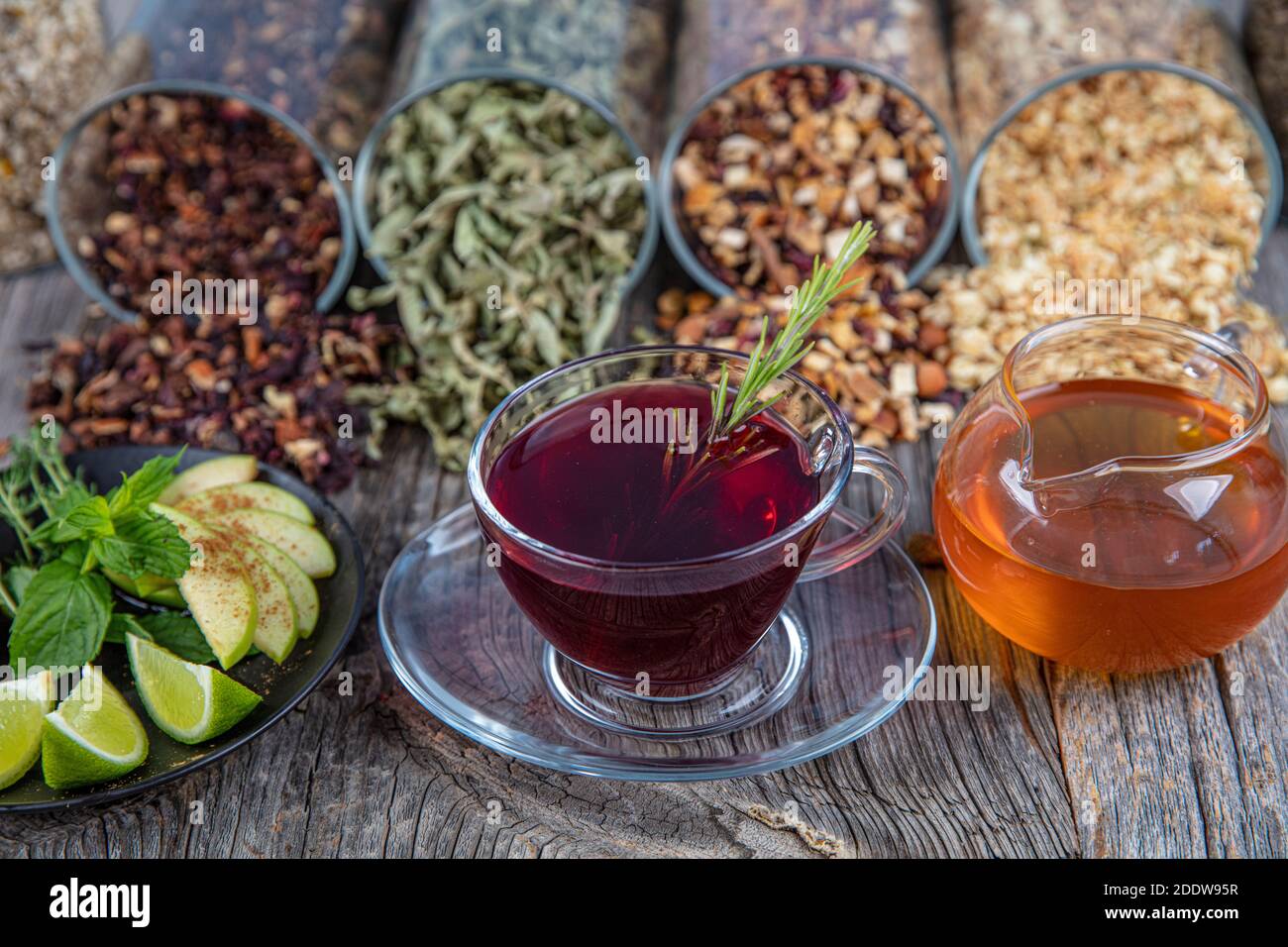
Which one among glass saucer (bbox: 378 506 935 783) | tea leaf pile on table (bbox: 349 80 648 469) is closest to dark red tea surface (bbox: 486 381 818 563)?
glass saucer (bbox: 378 506 935 783)

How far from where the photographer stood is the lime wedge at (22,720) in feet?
4.06

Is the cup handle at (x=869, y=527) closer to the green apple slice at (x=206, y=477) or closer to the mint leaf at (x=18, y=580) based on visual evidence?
the green apple slice at (x=206, y=477)

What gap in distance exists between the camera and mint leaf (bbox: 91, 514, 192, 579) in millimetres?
1345

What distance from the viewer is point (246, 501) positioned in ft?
5.05

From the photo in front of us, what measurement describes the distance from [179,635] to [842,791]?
708mm

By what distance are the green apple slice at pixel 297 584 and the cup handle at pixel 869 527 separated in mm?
523

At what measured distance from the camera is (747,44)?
213 centimetres

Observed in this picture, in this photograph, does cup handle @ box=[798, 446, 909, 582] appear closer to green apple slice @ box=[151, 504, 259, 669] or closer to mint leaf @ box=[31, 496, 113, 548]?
green apple slice @ box=[151, 504, 259, 669]

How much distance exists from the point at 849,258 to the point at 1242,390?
1.40 feet

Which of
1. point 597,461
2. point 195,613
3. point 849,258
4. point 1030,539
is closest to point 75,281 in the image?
point 195,613

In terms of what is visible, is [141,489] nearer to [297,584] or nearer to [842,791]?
[297,584]

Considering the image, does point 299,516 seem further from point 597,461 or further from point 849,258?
point 849,258

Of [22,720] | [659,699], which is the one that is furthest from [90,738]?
[659,699]

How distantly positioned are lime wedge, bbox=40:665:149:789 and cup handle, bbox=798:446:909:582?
0.67 metres
